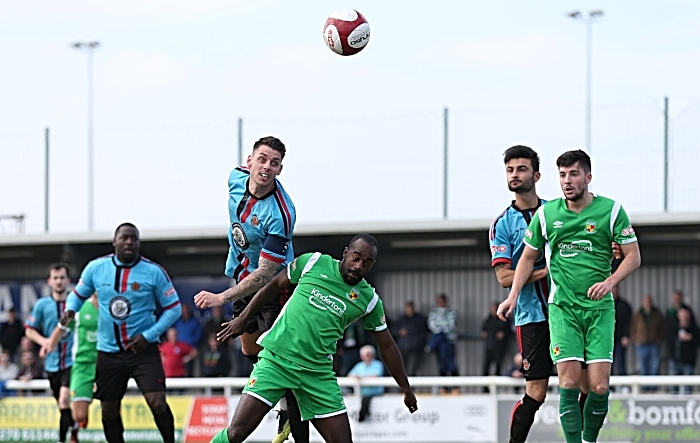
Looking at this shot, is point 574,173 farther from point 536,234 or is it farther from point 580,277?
point 580,277

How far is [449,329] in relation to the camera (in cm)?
2380

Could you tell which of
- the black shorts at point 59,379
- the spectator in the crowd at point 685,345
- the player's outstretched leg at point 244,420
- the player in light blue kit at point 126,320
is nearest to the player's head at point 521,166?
the player's outstretched leg at point 244,420

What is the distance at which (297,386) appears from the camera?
8.88 meters

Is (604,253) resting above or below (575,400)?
above

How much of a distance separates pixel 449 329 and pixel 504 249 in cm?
1378

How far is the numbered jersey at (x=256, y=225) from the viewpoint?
9570 mm

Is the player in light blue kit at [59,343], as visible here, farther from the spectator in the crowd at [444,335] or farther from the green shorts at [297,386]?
the spectator in the crowd at [444,335]

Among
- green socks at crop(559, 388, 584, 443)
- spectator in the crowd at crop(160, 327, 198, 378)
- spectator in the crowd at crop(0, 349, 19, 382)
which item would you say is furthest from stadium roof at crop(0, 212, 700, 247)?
green socks at crop(559, 388, 584, 443)

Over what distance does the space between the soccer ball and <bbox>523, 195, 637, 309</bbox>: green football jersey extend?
2.62 meters

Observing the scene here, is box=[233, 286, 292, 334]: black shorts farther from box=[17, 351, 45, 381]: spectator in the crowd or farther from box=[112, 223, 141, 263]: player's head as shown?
box=[17, 351, 45, 381]: spectator in the crowd

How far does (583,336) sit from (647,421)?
27.4 ft

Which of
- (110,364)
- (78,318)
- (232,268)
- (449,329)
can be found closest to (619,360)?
(449,329)

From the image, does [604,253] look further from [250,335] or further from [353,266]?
[250,335]

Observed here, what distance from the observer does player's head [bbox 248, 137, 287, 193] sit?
9594 millimetres
